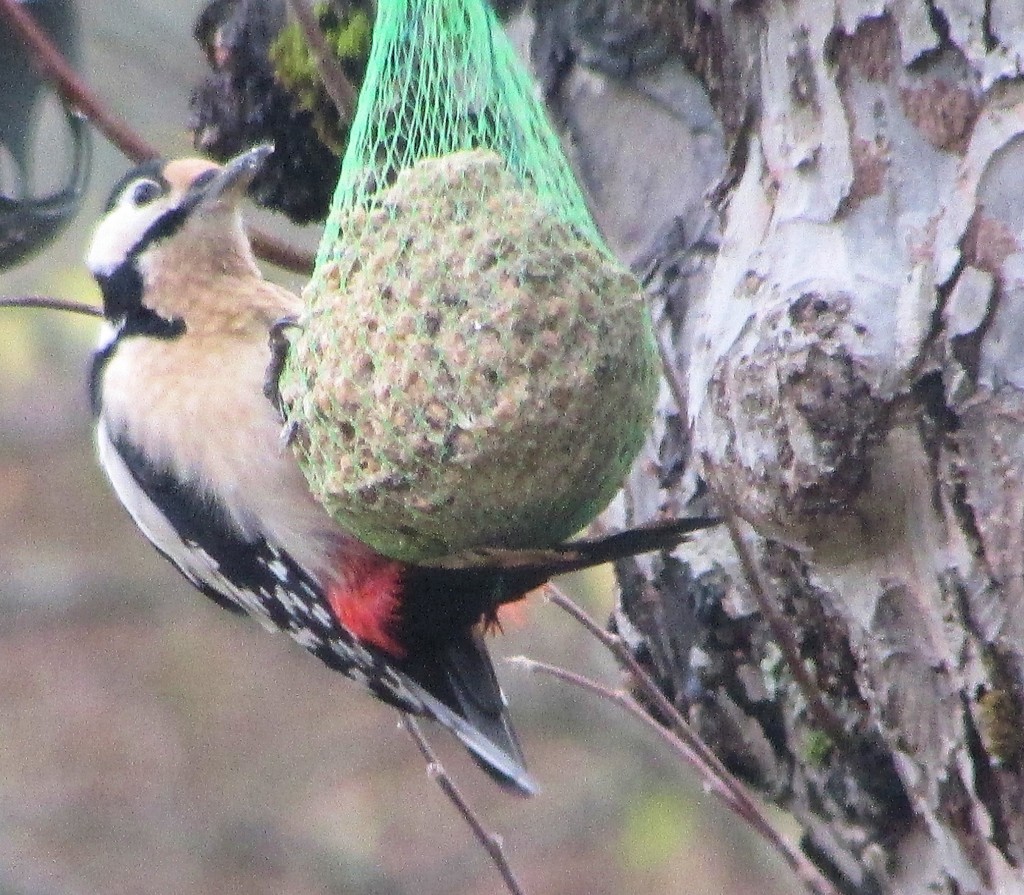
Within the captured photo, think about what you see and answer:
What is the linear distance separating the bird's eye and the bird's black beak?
0.05 meters

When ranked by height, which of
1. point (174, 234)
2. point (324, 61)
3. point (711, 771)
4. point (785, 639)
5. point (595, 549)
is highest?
point (324, 61)

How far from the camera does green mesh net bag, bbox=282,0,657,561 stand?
5.24 ft

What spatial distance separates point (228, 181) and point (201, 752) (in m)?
4.30

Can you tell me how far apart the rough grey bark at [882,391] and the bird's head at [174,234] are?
66cm

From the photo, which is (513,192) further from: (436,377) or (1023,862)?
(1023,862)

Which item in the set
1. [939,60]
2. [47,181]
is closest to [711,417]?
[939,60]

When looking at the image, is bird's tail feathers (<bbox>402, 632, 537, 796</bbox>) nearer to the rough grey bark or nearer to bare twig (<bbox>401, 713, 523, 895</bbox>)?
bare twig (<bbox>401, 713, 523, 895</bbox>)

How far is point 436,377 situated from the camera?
1.60 m

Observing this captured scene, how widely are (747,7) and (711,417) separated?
0.52 metres

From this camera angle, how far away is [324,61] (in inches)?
69.7

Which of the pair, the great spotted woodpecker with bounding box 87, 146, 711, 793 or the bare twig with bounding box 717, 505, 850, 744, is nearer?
the bare twig with bounding box 717, 505, 850, 744

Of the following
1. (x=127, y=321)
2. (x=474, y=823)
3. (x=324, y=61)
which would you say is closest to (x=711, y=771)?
(x=474, y=823)

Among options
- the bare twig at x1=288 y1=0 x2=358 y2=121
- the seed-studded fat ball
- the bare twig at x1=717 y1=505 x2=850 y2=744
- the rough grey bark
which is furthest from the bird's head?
the bare twig at x1=717 y1=505 x2=850 y2=744

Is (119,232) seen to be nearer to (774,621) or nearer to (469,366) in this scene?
(469,366)
